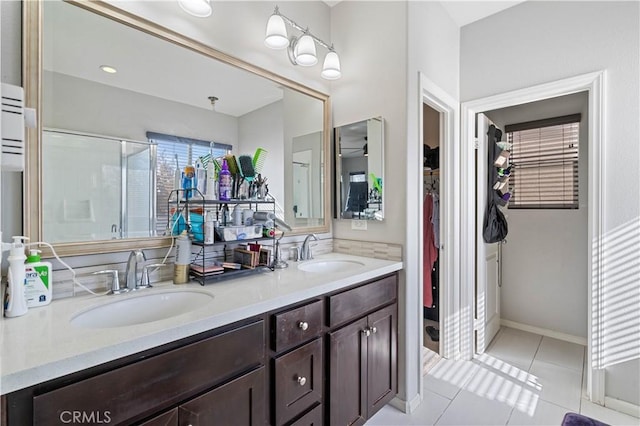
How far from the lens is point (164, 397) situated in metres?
0.85

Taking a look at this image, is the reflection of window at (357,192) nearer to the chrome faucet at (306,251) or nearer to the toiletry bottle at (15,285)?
the chrome faucet at (306,251)

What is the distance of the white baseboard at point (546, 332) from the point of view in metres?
2.76

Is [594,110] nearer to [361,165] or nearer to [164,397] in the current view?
[361,165]

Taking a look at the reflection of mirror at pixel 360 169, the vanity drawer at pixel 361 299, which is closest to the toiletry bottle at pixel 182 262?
the vanity drawer at pixel 361 299

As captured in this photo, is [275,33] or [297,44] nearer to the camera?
[275,33]

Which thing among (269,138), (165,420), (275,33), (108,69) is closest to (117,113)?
(108,69)

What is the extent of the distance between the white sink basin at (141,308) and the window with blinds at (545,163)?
10.5 ft

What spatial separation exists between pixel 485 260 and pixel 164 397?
265 cm

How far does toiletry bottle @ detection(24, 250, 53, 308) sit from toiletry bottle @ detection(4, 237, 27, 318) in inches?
2.1

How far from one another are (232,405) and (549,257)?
3182 mm

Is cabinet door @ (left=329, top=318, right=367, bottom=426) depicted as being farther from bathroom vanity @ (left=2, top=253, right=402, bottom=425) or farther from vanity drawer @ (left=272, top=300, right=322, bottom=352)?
vanity drawer @ (left=272, top=300, right=322, bottom=352)

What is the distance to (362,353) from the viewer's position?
62.0 inches

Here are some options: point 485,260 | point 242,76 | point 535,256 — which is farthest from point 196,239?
point 535,256

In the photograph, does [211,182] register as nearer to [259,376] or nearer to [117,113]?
[117,113]
